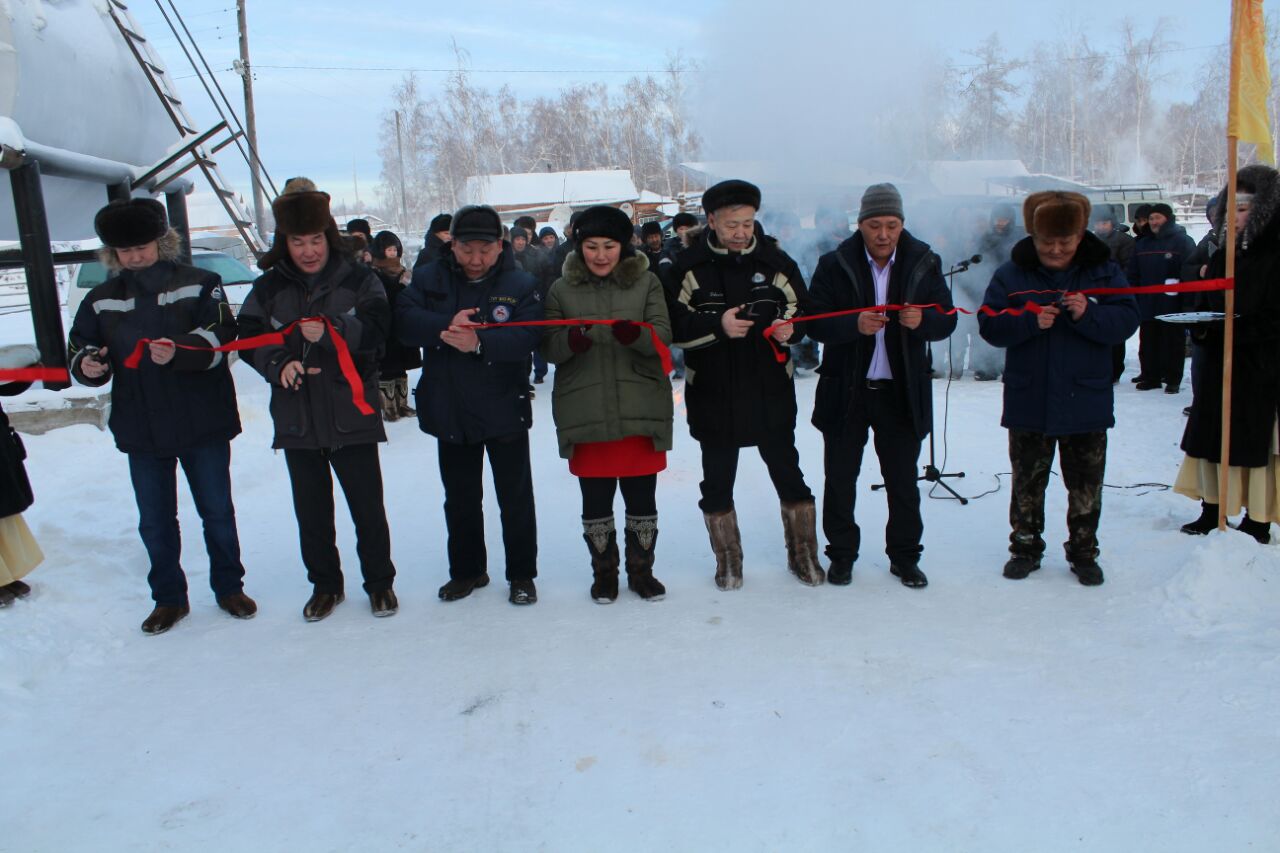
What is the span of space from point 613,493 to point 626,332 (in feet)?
2.66

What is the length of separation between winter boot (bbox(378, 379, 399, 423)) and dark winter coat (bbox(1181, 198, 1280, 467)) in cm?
694

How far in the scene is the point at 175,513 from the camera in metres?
4.33

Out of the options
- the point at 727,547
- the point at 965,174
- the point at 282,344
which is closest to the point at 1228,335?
the point at 727,547

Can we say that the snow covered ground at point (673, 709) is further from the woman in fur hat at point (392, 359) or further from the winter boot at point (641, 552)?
the woman in fur hat at point (392, 359)

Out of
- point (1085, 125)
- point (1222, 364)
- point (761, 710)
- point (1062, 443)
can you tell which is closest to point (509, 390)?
point (761, 710)

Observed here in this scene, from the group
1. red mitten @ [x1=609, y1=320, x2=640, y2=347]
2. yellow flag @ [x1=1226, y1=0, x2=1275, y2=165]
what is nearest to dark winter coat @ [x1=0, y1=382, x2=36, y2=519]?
red mitten @ [x1=609, y1=320, x2=640, y2=347]

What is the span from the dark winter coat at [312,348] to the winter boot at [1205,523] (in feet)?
13.8

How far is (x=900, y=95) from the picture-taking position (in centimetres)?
1423

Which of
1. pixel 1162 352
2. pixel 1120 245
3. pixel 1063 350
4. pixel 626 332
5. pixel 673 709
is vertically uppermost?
pixel 1120 245

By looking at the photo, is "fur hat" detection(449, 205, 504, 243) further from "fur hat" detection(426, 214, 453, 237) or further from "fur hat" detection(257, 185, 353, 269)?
"fur hat" detection(426, 214, 453, 237)

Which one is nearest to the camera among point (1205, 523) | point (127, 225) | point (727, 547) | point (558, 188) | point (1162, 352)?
point (127, 225)

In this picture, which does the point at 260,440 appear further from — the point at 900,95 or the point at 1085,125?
the point at 1085,125

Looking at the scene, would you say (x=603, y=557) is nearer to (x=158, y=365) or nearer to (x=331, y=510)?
(x=331, y=510)

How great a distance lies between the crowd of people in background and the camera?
4.20 metres
